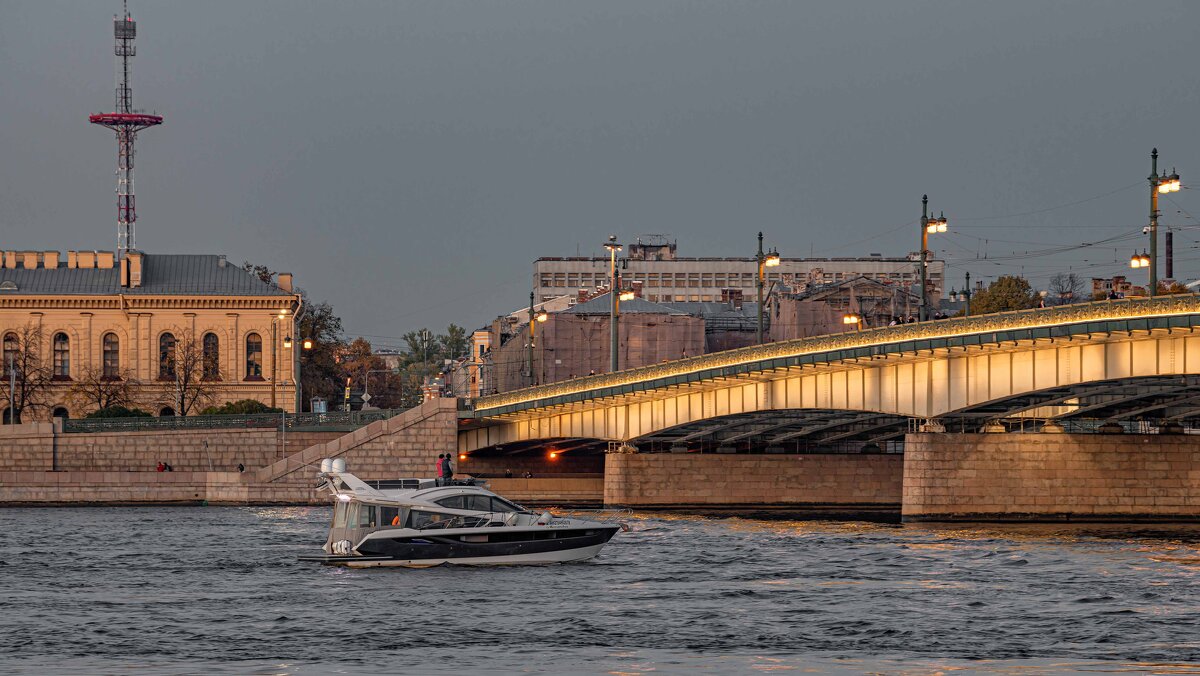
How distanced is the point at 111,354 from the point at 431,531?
66267mm

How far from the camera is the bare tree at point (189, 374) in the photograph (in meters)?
109

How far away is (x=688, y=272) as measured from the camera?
614ft

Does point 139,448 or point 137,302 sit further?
point 137,302

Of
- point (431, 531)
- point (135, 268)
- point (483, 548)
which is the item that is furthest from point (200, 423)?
point (483, 548)

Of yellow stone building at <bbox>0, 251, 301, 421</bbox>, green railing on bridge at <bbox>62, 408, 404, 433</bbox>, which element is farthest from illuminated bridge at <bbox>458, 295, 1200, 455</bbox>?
yellow stone building at <bbox>0, 251, 301, 421</bbox>

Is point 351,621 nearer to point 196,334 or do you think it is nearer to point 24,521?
point 24,521

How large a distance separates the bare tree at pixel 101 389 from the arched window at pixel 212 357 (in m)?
4.11

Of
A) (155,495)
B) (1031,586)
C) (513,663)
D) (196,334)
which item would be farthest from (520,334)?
(513,663)

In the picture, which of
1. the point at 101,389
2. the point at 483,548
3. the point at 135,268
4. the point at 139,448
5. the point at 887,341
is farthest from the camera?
the point at 135,268

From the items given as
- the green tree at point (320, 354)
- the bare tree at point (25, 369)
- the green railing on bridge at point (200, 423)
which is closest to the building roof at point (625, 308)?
the green tree at point (320, 354)

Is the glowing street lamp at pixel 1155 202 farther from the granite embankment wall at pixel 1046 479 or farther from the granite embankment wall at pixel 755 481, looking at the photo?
the granite embankment wall at pixel 755 481

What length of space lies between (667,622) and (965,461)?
95.1 feet

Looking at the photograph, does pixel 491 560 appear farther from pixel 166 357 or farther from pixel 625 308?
pixel 625 308

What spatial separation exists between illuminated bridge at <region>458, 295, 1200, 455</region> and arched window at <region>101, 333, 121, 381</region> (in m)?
33.5
